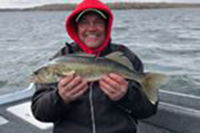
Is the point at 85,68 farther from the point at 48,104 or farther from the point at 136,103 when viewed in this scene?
the point at 136,103

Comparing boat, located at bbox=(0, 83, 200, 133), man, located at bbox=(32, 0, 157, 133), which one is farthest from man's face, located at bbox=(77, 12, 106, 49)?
boat, located at bbox=(0, 83, 200, 133)

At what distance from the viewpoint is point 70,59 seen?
253cm

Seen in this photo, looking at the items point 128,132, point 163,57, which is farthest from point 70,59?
point 163,57

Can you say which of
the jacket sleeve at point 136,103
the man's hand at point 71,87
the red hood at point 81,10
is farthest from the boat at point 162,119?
the man's hand at point 71,87

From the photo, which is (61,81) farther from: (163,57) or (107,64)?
(163,57)

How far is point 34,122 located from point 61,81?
226cm

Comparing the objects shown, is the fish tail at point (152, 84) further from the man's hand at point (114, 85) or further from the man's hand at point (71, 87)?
the man's hand at point (71, 87)

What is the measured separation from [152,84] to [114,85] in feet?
1.32

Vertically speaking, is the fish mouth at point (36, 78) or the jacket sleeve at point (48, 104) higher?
the fish mouth at point (36, 78)

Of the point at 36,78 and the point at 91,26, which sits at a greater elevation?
the point at 91,26

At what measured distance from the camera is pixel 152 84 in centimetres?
273

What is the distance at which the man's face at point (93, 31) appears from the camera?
2938 millimetres

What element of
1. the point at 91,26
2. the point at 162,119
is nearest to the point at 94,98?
A: the point at 91,26

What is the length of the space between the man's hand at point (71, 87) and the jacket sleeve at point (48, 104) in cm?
14
